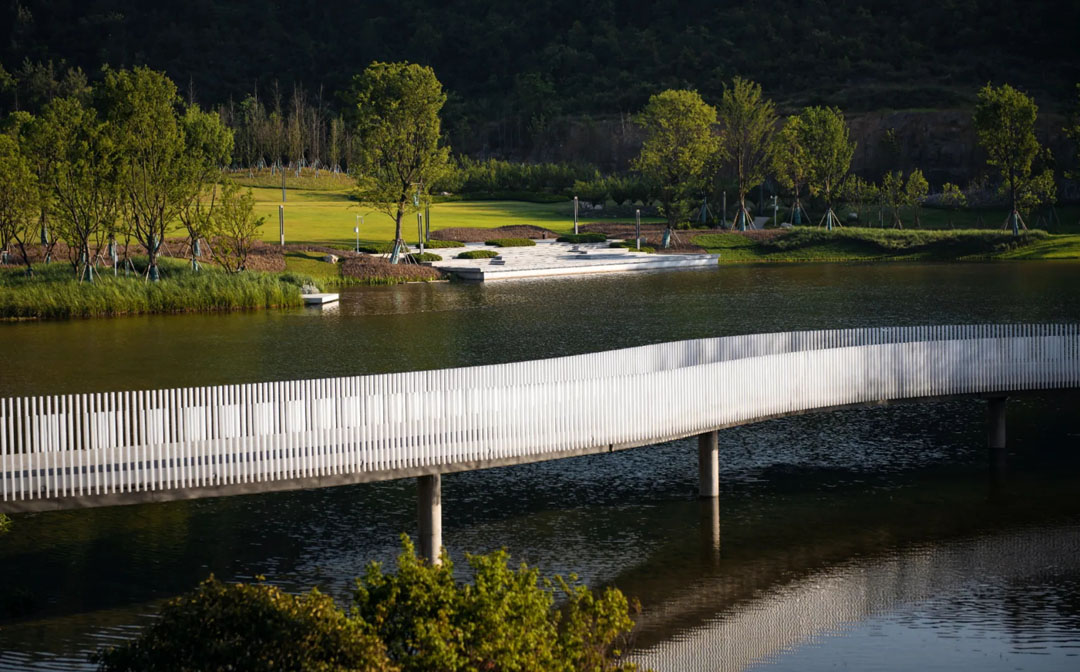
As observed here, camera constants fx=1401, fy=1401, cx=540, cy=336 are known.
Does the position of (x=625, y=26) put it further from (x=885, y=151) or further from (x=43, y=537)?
(x=43, y=537)

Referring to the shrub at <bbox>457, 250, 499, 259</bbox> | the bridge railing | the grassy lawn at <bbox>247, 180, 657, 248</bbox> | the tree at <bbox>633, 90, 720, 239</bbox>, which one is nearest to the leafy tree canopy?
the tree at <bbox>633, 90, 720, 239</bbox>

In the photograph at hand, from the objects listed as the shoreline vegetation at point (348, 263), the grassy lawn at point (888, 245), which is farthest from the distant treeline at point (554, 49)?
the shoreline vegetation at point (348, 263)

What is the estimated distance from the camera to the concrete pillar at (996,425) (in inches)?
1091

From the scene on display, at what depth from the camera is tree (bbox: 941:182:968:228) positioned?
84.1m

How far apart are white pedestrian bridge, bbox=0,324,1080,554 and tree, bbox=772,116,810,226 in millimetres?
57435

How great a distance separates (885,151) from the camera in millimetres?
102312

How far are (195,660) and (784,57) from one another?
124263mm

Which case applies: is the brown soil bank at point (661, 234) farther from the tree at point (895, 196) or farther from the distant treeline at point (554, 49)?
the distant treeline at point (554, 49)

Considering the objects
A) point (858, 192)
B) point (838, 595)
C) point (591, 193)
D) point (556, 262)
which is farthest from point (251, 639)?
point (591, 193)

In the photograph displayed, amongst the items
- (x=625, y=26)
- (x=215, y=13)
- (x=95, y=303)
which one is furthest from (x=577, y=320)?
(x=215, y=13)

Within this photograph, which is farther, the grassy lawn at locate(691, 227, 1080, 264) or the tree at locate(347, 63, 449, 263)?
the grassy lawn at locate(691, 227, 1080, 264)

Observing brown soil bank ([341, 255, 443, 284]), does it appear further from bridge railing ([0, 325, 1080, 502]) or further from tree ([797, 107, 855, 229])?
bridge railing ([0, 325, 1080, 502])

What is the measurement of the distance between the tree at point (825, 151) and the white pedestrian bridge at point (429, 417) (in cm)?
5698

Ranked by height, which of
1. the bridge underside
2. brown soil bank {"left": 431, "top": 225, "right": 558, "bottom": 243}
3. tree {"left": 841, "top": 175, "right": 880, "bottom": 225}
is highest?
tree {"left": 841, "top": 175, "right": 880, "bottom": 225}
